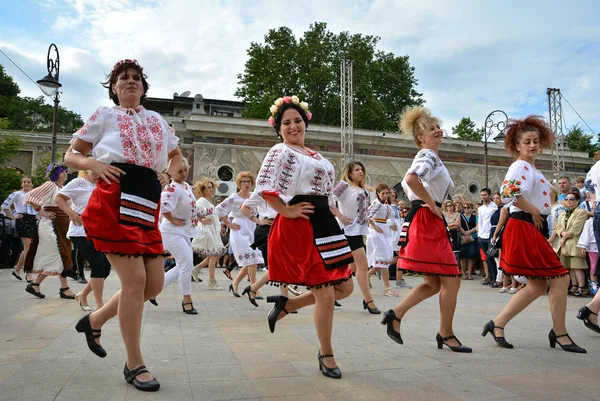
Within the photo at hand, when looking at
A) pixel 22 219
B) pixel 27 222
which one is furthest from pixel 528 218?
pixel 22 219

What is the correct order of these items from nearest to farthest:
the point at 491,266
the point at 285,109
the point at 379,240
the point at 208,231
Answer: the point at 285,109 < the point at 379,240 < the point at 208,231 < the point at 491,266

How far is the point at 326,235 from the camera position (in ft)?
11.8

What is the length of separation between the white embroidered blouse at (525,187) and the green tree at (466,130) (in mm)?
56224

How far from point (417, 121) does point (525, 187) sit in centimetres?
115

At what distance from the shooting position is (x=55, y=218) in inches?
307

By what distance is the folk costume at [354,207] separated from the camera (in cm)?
757

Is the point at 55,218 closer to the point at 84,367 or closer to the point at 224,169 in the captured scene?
the point at 84,367

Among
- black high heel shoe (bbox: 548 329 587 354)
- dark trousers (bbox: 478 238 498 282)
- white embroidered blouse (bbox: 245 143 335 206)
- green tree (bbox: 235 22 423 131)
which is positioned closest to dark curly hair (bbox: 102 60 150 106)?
white embroidered blouse (bbox: 245 143 335 206)

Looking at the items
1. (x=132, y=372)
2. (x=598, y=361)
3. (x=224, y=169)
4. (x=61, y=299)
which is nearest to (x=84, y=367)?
(x=132, y=372)

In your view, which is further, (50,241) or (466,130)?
(466,130)

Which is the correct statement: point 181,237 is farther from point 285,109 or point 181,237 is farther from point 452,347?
point 452,347

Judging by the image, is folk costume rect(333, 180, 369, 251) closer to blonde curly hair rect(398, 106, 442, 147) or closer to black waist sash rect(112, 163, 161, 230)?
blonde curly hair rect(398, 106, 442, 147)

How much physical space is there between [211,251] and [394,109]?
135 ft

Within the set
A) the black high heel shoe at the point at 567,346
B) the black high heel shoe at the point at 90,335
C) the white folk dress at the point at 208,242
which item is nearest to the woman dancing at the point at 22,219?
the white folk dress at the point at 208,242
